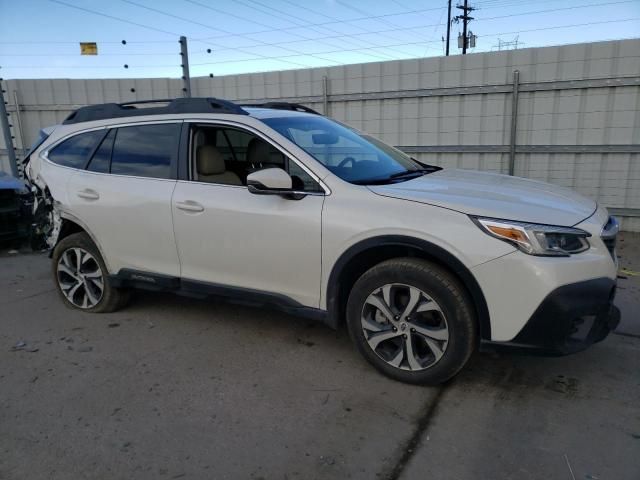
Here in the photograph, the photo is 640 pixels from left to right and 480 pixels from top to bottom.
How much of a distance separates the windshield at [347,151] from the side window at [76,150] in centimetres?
178

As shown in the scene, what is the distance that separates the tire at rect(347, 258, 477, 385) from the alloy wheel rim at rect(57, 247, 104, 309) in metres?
2.56

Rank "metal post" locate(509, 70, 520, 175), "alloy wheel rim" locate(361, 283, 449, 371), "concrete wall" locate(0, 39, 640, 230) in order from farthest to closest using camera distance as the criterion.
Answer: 1. "metal post" locate(509, 70, 520, 175)
2. "concrete wall" locate(0, 39, 640, 230)
3. "alloy wheel rim" locate(361, 283, 449, 371)

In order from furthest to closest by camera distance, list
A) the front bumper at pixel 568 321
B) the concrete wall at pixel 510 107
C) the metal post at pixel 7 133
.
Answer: the metal post at pixel 7 133
the concrete wall at pixel 510 107
the front bumper at pixel 568 321

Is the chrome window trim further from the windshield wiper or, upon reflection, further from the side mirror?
the windshield wiper

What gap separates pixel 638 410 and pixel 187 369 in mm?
2859

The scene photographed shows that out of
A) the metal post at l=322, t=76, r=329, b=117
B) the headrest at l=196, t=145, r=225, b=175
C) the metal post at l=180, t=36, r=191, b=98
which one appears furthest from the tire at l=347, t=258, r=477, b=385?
the metal post at l=180, t=36, r=191, b=98

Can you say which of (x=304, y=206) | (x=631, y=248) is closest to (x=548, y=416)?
(x=304, y=206)

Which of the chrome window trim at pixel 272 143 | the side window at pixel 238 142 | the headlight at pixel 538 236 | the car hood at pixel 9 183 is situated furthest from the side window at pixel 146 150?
the car hood at pixel 9 183

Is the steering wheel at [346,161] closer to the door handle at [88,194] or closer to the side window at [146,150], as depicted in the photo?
the side window at [146,150]

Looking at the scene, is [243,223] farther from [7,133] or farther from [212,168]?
[7,133]

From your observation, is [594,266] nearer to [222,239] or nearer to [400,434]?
[400,434]

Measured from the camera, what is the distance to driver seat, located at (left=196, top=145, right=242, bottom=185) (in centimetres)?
377

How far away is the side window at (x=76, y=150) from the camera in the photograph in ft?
14.5

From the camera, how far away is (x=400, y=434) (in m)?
2.71
